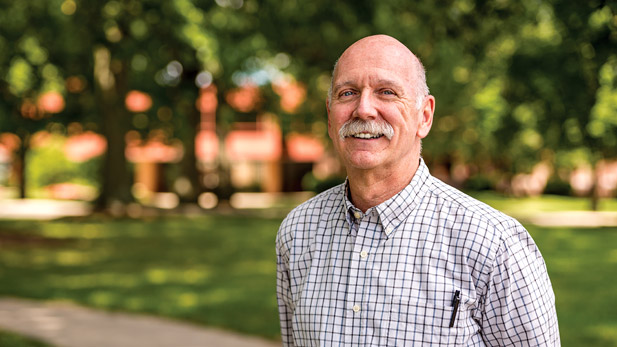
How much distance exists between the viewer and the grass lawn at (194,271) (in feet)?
30.3

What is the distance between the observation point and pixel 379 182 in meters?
2.20

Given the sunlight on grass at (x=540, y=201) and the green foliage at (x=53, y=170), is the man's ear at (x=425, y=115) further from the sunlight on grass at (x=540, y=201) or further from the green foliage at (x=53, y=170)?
the green foliage at (x=53, y=170)

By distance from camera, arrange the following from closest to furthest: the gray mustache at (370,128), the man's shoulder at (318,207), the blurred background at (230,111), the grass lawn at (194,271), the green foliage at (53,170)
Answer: the gray mustache at (370,128) → the man's shoulder at (318,207) → the blurred background at (230,111) → the grass lawn at (194,271) → the green foliage at (53,170)

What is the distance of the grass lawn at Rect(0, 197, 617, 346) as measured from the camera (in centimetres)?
925

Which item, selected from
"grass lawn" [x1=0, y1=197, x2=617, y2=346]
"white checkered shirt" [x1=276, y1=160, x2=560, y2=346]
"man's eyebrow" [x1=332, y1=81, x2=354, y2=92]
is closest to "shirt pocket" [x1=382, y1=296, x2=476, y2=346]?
"white checkered shirt" [x1=276, y1=160, x2=560, y2=346]

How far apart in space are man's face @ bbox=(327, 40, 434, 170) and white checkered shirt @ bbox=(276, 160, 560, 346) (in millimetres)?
135

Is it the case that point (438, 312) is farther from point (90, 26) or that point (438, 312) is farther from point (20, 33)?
point (20, 33)


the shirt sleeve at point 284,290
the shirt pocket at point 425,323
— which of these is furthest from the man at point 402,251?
the shirt sleeve at point 284,290

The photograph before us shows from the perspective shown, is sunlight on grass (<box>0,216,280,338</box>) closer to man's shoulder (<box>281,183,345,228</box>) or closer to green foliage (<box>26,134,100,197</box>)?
man's shoulder (<box>281,183,345,228</box>)

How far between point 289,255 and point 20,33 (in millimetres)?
15237

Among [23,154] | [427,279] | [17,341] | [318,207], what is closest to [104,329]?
[17,341]

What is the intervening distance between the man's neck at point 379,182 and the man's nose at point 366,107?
0.17m

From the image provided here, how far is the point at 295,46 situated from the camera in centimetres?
1306

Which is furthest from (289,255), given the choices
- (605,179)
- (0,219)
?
(605,179)
